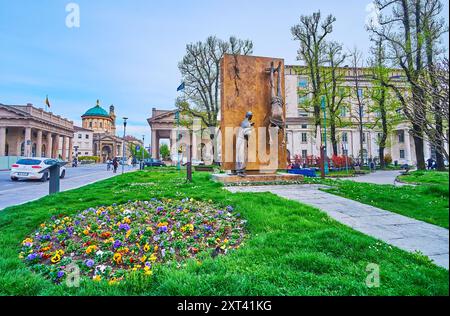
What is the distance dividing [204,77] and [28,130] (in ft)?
123

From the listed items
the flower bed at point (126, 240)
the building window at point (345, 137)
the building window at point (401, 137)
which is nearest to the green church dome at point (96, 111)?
the building window at point (345, 137)

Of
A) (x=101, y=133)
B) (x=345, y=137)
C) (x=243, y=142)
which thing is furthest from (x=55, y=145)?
(x=243, y=142)

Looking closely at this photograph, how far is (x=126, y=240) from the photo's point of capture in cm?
410

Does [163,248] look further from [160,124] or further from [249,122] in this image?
[160,124]

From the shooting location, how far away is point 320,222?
4.65 meters

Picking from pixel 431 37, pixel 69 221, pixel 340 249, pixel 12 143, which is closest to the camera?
pixel 340 249

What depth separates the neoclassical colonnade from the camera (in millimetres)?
46594

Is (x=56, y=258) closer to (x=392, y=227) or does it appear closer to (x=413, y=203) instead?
(x=392, y=227)

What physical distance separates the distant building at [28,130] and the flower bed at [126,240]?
4267 cm

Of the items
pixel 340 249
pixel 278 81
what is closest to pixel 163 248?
pixel 340 249

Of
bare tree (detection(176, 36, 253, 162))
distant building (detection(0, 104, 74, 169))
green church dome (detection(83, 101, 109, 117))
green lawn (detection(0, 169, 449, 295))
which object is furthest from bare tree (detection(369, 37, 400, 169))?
green church dome (detection(83, 101, 109, 117))

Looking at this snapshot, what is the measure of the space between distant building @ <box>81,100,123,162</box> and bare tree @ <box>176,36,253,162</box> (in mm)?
77813
